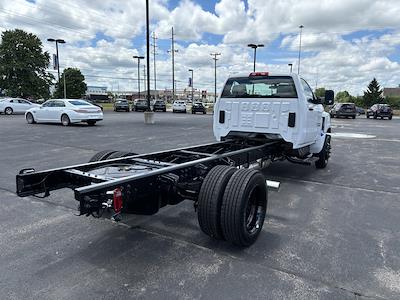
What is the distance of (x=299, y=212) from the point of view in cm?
519

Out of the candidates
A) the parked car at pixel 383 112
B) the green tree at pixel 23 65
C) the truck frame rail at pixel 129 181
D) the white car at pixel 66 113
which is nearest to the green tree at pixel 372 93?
the parked car at pixel 383 112

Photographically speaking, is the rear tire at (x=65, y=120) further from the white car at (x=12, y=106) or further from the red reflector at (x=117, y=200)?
the red reflector at (x=117, y=200)

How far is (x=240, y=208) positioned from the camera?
359 centimetres

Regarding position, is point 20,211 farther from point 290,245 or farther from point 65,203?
→ point 290,245

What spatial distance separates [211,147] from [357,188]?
2819mm

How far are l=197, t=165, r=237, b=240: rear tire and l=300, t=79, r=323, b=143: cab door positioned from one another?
3670 mm

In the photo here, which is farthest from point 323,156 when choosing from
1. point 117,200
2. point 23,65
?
point 23,65

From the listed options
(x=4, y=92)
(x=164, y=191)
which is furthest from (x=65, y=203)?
(x=4, y=92)

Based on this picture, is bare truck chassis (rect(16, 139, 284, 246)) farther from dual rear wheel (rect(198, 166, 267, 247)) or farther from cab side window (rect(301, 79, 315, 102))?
cab side window (rect(301, 79, 315, 102))

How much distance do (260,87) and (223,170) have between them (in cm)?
360

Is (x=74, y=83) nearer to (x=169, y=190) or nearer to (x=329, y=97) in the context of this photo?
(x=329, y=97)

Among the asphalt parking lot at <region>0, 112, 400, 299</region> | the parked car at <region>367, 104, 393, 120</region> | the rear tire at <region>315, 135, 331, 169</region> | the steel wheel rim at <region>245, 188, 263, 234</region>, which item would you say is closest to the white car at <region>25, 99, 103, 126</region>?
the asphalt parking lot at <region>0, 112, 400, 299</region>

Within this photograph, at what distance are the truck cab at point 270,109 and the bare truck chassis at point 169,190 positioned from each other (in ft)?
8.77

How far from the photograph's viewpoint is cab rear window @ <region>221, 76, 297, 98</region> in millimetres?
6801
